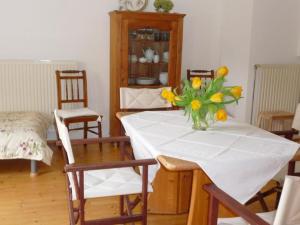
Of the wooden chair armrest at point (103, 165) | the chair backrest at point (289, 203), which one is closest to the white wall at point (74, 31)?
the wooden chair armrest at point (103, 165)

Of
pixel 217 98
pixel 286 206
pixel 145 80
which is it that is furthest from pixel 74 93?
pixel 286 206

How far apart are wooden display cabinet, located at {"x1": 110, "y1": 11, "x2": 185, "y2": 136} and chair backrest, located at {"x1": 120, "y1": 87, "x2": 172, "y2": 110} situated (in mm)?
849

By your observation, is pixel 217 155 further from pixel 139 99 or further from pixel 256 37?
pixel 256 37

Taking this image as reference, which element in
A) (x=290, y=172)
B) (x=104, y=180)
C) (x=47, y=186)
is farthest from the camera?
(x=47, y=186)

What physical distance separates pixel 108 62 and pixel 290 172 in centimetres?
286

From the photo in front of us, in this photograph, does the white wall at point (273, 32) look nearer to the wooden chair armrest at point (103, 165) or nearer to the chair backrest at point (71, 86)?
the chair backrest at point (71, 86)

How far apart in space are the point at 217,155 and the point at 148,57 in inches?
105

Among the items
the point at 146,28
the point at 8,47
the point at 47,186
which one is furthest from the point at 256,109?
the point at 8,47

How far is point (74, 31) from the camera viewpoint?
4430mm

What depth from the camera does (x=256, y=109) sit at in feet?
15.1

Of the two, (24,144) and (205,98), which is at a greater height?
(205,98)

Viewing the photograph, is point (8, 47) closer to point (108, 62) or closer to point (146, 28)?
point (108, 62)

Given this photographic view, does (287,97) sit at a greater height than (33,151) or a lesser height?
greater

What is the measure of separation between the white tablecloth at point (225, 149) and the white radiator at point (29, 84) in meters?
2.03
